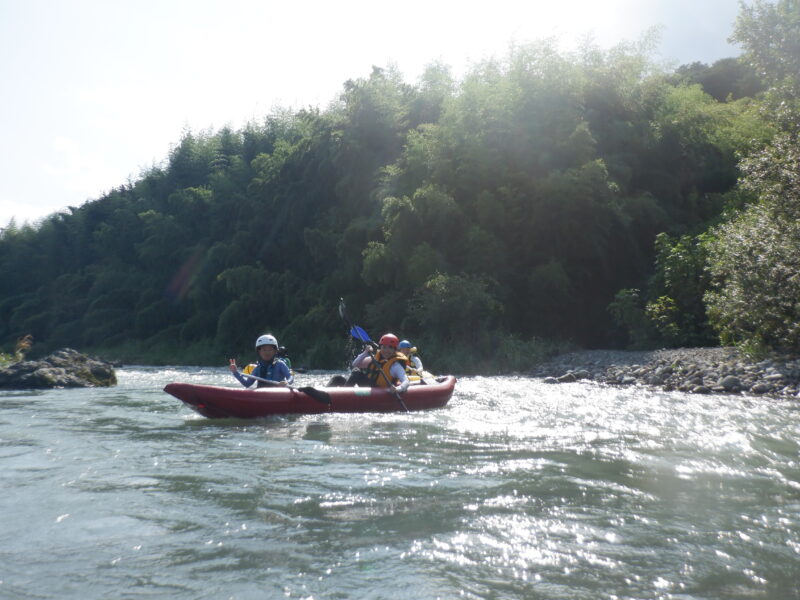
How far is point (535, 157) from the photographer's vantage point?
51.9 feet

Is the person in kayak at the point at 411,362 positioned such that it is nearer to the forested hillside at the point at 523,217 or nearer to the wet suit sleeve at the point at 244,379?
the wet suit sleeve at the point at 244,379

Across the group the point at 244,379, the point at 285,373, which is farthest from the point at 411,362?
the point at 244,379

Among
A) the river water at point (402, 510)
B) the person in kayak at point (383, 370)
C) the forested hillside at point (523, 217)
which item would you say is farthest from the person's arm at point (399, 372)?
the forested hillside at point (523, 217)

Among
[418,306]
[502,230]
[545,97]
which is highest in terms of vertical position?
[545,97]

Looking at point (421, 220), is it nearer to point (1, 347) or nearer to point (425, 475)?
point (425, 475)

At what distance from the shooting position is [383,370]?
7.27 metres

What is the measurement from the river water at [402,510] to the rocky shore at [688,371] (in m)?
2.58

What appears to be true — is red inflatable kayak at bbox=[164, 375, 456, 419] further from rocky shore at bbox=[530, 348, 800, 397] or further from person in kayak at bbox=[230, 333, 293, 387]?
rocky shore at bbox=[530, 348, 800, 397]

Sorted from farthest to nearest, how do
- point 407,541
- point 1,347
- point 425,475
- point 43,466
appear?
point 1,347 → point 43,466 → point 425,475 → point 407,541

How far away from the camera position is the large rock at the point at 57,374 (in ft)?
32.6

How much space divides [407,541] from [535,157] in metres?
14.2

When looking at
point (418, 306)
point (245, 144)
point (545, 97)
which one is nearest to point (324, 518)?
point (418, 306)

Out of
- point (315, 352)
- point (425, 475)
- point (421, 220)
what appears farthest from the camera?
point (315, 352)

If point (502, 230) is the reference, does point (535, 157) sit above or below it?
above
